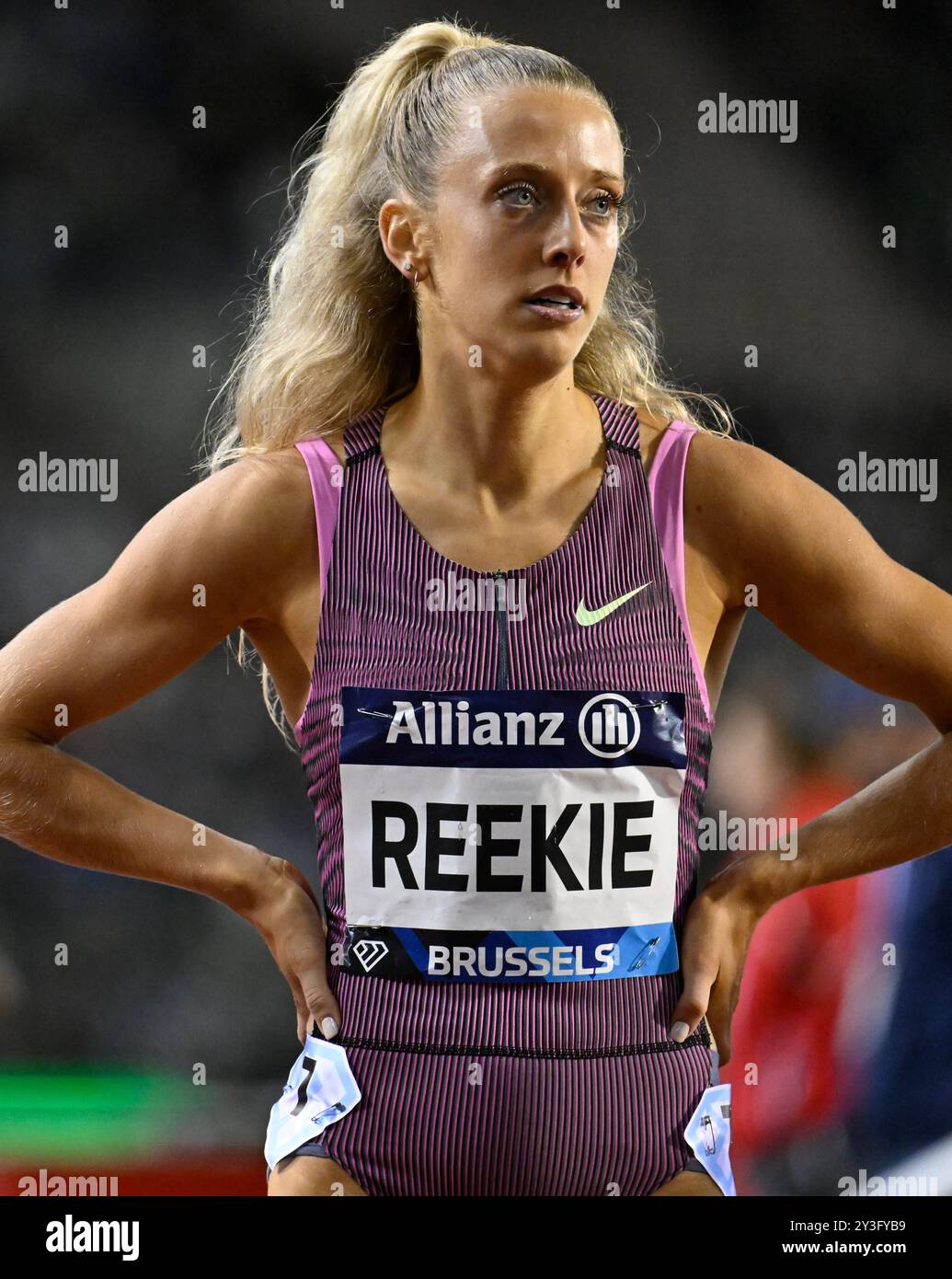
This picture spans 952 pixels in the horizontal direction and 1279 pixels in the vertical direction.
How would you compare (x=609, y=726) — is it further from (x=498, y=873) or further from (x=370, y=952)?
(x=370, y=952)

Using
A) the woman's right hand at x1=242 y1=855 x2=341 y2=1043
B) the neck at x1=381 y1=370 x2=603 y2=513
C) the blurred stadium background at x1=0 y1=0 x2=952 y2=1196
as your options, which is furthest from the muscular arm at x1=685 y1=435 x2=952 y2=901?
the blurred stadium background at x1=0 y1=0 x2=952 y2=1196

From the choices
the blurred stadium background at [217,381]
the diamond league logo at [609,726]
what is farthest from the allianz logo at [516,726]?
the blurred stadium background at [217,381]

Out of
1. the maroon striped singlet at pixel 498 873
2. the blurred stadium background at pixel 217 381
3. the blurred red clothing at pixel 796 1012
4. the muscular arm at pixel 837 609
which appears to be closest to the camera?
the maroon striped singlet at pixel 498 873

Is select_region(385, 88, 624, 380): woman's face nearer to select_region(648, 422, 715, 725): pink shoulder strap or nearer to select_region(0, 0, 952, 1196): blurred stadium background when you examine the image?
select_region(648, 422, 715, 725): pink shoulder strap

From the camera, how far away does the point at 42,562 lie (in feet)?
8.43

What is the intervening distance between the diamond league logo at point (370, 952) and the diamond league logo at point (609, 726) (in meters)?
0.30

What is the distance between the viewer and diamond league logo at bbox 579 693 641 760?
1457 millimetres

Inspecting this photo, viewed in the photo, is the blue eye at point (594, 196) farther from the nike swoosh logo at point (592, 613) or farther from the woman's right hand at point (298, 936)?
the woman's right hand at point (298, 936)

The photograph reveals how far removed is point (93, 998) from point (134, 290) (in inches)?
49.5

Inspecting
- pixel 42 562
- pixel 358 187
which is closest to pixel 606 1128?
pixel 358 187

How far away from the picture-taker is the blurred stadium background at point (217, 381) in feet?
8.14

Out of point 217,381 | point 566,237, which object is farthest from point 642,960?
point 217,381

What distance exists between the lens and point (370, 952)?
1506 mm
